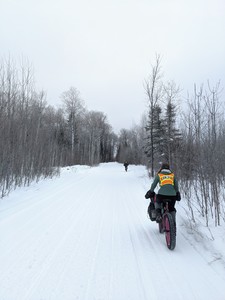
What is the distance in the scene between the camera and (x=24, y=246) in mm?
4219

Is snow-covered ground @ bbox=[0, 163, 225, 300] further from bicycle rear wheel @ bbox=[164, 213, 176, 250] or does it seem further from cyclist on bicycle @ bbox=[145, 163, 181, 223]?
cyclist on bicycle @ bbox=[145, 163, 181, 223]

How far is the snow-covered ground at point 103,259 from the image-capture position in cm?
289

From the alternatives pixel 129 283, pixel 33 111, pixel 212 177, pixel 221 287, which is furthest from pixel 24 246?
pixel 33 111

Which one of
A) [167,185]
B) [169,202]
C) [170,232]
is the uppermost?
[167,185]

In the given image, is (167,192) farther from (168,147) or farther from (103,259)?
(168,147)

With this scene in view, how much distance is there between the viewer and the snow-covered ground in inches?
114

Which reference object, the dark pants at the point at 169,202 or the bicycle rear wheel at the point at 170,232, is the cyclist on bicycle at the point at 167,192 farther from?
the bicycle rear wheel at the point at 170,232

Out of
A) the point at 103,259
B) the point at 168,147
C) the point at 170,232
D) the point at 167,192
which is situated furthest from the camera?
the point at 168,147

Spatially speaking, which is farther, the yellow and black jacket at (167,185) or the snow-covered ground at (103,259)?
the yellow and black jacket at (167,185)

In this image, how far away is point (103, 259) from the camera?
12.4 ft

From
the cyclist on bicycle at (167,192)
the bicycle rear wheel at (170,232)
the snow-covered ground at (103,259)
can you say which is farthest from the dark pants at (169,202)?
the snow-covered ground at (103,259)

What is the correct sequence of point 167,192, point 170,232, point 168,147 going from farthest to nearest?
1. point 168,147
2. point 167,192
3. point 170,232

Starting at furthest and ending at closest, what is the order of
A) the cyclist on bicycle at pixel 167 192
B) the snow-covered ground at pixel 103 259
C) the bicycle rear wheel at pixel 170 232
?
the cyclist on bicycle at pixel 167 192, the bicycle rear wheel at pixel 170 232, the snow-covered ground at pixel 103 259

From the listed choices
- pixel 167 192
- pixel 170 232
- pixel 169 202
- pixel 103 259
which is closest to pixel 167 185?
pixel 167 192
